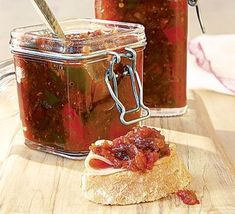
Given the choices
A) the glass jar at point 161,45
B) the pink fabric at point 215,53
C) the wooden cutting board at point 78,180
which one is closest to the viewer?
the wooden cutting board at point 78,180

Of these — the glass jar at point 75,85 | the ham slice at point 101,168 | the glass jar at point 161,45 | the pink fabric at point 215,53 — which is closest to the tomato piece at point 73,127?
the glass jar at point 75,85

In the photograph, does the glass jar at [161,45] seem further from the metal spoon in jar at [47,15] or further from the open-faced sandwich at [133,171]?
the open-faced sandwich at [133,171]

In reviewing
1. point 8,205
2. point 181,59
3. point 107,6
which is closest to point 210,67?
point 181,59

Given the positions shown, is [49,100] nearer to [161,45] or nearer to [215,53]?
[161,45]

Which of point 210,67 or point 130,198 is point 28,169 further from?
point 210,67

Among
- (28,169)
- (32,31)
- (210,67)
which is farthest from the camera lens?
(210,67)

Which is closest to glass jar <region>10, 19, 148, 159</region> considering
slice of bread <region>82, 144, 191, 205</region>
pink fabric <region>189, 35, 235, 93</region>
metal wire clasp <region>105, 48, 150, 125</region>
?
metal wire clasp <region>105, 48, 150, 125</region>
